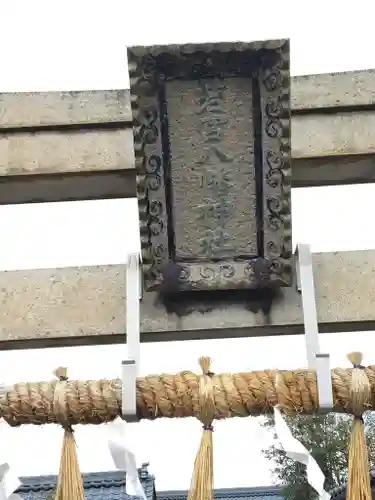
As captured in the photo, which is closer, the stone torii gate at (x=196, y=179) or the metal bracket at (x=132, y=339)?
the metal bracket at (x=132, y=339)

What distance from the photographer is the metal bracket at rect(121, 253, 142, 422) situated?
3.19 feet

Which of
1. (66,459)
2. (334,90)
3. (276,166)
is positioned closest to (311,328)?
(276,166)

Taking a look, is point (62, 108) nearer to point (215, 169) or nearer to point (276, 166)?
point (215, 169)

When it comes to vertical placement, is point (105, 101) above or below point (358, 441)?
above

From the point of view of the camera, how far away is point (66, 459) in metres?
0.98

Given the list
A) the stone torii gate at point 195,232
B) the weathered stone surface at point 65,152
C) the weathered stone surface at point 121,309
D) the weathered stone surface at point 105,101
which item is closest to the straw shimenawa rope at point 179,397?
the stone torii gate at point 195,232

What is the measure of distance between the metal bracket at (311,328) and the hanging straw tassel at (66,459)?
37cm

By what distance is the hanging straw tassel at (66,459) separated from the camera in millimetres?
953

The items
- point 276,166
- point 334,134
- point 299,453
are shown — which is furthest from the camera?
point 334,134

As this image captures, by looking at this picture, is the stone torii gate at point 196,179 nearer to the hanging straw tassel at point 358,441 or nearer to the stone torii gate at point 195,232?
the stone torii gate at point 195,232

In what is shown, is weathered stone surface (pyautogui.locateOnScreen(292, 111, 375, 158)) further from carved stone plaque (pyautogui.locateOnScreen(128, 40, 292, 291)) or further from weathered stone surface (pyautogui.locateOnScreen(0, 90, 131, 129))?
weathered stone surface (pyautogui.locateOnScreen(0, 90, 131, 129))

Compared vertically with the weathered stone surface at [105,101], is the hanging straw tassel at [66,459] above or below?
below

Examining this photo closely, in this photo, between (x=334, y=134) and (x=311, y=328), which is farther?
(x=334, y=134)

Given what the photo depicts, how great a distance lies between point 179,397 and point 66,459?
19 centimetres
